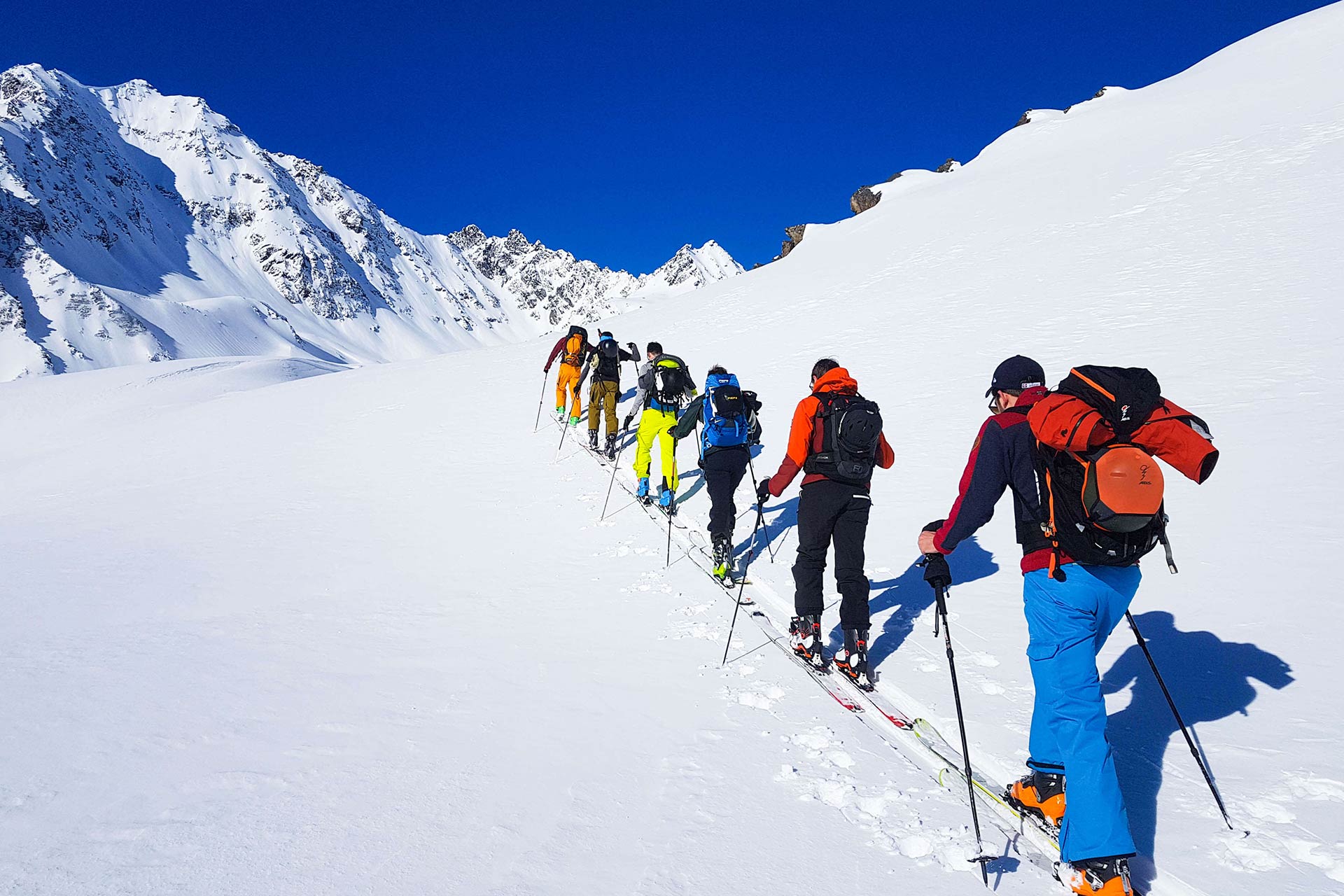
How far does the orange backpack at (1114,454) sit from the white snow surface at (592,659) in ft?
4.82

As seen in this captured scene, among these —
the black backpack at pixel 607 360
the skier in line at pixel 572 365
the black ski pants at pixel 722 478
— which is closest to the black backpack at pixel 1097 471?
the black ski pants at pixel 722 478

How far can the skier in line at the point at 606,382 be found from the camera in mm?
12133

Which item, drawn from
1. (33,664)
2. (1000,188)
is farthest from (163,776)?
(1000,188)

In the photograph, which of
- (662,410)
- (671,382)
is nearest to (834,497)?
(671,382)

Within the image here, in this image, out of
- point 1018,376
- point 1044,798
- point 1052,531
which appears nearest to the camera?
point 1052,531

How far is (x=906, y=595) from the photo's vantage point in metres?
6.58

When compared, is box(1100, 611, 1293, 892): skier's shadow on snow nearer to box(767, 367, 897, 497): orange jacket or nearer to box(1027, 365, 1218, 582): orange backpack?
box(1027, 365, 1218, 582): orange backpack

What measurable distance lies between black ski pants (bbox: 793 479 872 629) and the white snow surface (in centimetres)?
64

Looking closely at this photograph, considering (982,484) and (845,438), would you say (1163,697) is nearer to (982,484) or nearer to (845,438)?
(982,484)

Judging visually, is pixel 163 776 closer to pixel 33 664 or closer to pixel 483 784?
pixel 483 784

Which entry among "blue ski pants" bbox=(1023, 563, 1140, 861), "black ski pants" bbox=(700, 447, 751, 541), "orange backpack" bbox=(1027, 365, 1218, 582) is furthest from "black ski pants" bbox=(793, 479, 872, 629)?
"orange backpack" bbox=(1027, 365, 1218, 582)

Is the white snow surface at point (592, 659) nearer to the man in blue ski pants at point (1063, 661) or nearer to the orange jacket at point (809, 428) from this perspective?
the man in blue ski pants at point (1063, 661)

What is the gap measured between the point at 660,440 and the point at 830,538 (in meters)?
4.37

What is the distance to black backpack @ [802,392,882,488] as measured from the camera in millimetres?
4996
